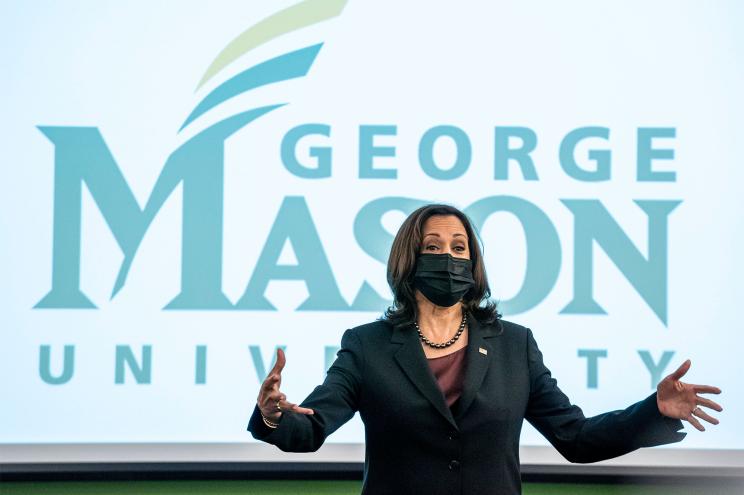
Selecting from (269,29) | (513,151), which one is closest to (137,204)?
(269,29)

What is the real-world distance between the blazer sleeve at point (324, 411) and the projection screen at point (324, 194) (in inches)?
40.4

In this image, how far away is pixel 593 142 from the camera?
2.92m

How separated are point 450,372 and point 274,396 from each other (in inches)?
16.0

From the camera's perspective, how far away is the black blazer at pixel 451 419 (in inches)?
66.8

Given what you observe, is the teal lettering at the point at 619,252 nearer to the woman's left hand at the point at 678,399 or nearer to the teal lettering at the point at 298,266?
the teal lettering at the point at 298,266

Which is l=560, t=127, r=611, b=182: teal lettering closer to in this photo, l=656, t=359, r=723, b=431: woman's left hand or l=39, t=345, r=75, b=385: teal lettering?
l=656, t=359, r=723, b=431: woman's left hand

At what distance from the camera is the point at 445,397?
5.73 ft

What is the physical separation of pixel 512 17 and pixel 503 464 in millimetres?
1781

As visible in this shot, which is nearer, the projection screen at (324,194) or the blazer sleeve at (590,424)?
the blazer sleeve at (590,424)

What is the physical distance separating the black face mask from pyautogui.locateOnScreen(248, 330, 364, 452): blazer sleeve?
0.20m

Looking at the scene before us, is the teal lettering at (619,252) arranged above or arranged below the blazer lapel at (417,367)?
above

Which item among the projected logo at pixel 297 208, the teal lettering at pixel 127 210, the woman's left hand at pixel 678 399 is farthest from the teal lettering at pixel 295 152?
the woman's left hand at pixel 678 399

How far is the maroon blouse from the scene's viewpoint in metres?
1.75

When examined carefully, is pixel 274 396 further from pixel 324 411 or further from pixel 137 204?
pixel 137 204
